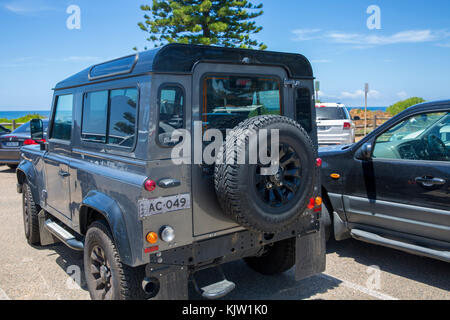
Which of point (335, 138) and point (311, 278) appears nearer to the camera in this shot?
point (311, 278)

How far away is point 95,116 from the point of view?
3645 mm

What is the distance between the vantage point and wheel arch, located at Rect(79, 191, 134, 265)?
2.83 metres

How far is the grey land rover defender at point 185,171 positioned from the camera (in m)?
2.79

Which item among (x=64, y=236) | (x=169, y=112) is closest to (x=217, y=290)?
(x=169, y=112)

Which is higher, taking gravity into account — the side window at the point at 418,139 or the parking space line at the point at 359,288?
the side window at the point at 418,139

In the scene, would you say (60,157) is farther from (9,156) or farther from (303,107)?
(9,156)

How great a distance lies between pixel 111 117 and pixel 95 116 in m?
0.38

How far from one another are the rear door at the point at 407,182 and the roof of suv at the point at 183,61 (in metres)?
1.32

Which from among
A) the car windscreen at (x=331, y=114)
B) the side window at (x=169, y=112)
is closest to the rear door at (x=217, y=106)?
the side window at (x=169, y=112)

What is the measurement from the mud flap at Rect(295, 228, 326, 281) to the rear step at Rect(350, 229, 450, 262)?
73 cm

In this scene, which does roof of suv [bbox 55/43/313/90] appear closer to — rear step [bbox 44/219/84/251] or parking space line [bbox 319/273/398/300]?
rear step [bbox 44/219/84/251]

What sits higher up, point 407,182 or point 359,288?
point 407,182

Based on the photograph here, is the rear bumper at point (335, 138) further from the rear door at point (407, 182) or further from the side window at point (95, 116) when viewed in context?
the side window at point (95, 116)
